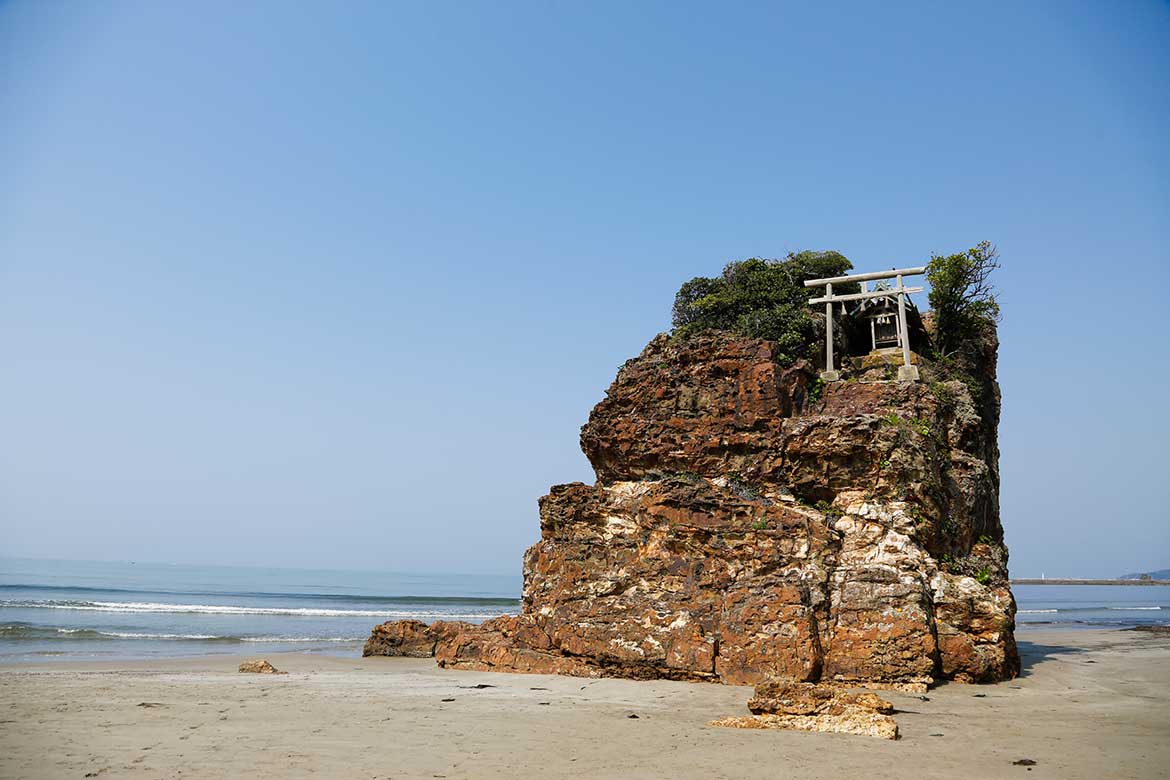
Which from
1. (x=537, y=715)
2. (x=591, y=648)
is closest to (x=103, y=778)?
(x=537, y=715)

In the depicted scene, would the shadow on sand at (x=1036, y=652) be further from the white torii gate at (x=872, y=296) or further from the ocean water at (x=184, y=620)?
the ocean water at (x=184, y=620)

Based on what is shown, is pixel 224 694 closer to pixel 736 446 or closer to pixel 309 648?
pixel 736 446

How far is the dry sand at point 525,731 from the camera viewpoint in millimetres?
7332

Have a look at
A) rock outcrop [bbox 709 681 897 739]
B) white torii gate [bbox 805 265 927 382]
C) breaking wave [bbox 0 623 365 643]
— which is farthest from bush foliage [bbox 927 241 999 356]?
breaking wave [bbox 0 623 365 643]

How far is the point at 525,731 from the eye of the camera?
9.16 m

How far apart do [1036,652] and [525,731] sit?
17787 millimetres

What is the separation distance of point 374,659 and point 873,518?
12.9 metres

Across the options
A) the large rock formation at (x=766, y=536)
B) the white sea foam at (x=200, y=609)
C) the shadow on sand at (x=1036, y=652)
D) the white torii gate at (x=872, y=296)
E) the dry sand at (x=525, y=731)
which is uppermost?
the white torii gate at (x=872, y=296)

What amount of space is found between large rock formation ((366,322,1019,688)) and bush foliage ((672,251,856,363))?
177 cm

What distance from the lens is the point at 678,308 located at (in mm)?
22062

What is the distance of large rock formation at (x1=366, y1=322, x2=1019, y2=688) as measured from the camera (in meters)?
13.2

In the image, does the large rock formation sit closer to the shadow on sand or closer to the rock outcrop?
the shadow on sand

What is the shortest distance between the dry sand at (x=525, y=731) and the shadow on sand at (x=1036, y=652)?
158 centimetres

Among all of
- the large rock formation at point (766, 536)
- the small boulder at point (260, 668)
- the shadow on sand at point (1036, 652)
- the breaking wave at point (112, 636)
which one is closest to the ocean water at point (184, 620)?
the breaking wave at point (112, 636)
